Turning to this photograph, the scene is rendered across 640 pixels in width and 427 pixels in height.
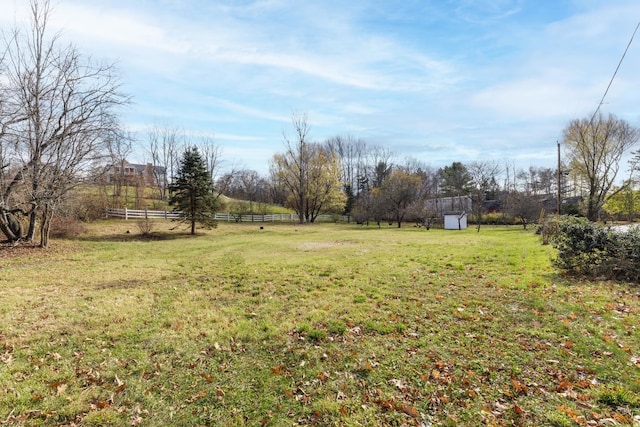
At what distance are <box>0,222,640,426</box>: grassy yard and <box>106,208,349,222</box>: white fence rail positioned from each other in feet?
72.8

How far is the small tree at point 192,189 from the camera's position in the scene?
22203 millimetres

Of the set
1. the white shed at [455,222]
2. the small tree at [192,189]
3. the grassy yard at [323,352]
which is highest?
the small tree at [192,189]

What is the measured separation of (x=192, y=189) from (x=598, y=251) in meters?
21.6

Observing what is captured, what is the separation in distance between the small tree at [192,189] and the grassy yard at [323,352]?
593 inches

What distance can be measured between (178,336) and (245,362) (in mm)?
1316

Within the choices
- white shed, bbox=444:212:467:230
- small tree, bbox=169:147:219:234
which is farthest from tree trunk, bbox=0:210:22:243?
white shed, bbox=444:212:467:230

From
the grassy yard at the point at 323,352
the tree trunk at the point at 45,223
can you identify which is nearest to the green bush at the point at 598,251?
the grassy yard at the point at 323,352

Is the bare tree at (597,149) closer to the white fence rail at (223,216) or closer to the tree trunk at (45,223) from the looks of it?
the white fence rail at (223,216)

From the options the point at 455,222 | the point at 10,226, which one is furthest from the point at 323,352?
the point at 455,222

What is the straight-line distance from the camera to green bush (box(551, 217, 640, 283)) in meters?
7.14

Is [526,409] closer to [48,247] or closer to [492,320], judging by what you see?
[492,320]

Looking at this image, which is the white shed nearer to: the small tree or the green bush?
the small tree

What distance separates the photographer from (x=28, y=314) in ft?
17.6

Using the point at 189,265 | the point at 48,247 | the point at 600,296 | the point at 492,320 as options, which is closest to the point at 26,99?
the point at 48,247
